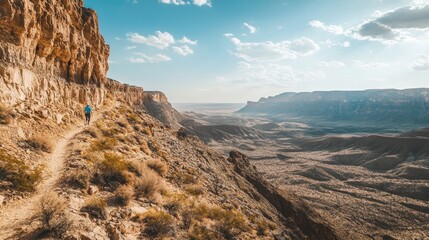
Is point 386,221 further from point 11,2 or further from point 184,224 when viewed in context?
point 11,2

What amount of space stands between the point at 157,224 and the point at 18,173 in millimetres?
4561

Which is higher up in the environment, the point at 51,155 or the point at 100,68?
the point at 100,68

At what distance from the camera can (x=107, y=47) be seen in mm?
31875

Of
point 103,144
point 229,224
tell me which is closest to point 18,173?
point 103,144

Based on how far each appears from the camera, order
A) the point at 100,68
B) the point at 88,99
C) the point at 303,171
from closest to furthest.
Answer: the point at 88,99 < the point at 100,68 < the point at 303,171

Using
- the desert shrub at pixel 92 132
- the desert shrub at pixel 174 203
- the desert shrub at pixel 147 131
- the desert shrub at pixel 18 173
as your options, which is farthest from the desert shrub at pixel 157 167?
the desert shrub at pixel 147 131

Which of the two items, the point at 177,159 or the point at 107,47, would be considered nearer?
the point at 177,159

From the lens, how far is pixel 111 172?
11.4 metres

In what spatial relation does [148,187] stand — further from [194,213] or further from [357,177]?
[357,177]

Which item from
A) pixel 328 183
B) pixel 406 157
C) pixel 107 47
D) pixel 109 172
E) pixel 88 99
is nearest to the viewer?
pixel 109 172

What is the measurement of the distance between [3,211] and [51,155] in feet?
16.1

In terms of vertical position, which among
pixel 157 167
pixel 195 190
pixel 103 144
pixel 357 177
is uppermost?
pixel 103 144

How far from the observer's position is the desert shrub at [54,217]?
6273 millimetres

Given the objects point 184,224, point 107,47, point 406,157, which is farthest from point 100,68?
point 406,157
